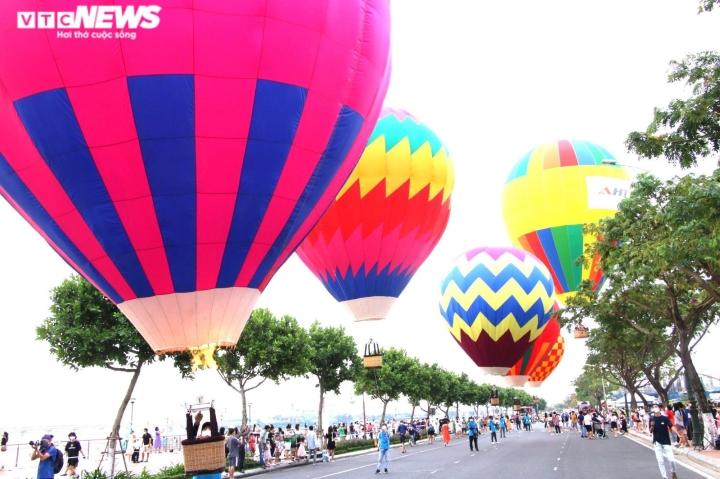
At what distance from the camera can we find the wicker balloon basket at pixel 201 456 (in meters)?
9.02

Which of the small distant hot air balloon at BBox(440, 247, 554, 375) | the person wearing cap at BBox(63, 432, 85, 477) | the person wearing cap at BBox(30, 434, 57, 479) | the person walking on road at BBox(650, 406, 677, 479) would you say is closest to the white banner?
the small distant hot air balloon at BBox(440, 247, 554, 375)

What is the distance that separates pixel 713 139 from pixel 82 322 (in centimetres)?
1797

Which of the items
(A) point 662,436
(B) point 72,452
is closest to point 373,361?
(B) point 72,452

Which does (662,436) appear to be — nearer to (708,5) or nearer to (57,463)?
(708,5)

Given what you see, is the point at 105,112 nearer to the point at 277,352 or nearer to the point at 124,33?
the point at 124,33

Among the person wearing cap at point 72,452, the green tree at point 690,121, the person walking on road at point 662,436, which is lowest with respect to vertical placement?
the person walking on road at point 662,436

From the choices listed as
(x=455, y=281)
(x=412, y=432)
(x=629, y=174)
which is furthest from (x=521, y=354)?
(x=629, y=174)

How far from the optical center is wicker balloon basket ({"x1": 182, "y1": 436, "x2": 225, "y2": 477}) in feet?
29.6

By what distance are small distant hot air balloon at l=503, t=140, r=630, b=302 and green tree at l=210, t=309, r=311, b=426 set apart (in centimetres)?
1707

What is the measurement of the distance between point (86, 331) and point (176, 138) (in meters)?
11.4

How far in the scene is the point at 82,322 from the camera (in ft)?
65.3

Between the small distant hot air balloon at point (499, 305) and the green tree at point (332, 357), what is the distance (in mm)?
6714

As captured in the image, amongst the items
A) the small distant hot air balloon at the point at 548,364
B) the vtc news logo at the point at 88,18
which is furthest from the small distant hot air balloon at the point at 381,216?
the small distant hot air balloon at the point at 548,364

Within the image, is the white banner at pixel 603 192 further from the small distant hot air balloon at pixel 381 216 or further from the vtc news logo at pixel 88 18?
the vtc news logo at pixel 88 18
